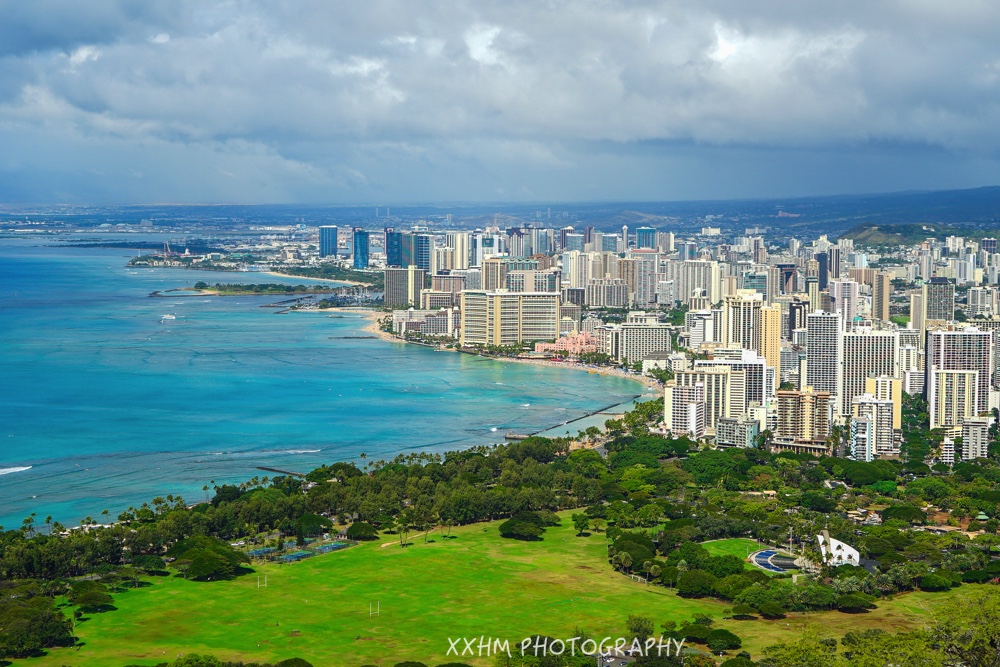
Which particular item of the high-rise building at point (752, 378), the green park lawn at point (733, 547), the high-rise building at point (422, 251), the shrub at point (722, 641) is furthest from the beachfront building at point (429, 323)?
the shrub at point (722, 641)

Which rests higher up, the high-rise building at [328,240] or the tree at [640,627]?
the high-rise building at [328,240]

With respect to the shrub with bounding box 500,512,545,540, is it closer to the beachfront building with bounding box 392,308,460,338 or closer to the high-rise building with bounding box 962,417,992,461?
the high-rise building with bounding box 962,417,992,461

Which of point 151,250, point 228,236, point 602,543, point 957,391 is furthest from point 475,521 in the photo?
point 228,236

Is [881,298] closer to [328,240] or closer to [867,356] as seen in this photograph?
[867,356]

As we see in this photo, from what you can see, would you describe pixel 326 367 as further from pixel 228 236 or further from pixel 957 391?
pixel 228 236

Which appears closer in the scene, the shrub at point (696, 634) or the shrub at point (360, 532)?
the shrub at point (696, 634)

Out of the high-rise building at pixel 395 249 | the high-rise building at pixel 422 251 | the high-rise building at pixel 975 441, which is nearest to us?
the high-rise building at pixel 975 441

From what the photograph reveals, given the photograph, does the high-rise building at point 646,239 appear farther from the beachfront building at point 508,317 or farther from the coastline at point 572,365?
the beachfront building at point 508,317
